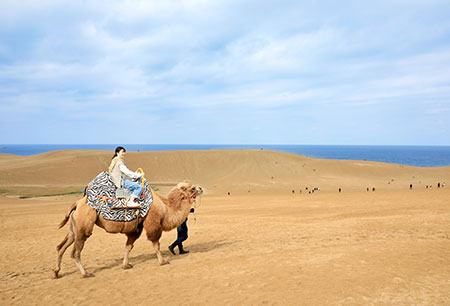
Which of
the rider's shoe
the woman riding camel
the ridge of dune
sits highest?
the woman riding camel

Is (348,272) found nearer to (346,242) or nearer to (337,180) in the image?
(346,242)

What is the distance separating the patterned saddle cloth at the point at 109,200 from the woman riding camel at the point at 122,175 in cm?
14

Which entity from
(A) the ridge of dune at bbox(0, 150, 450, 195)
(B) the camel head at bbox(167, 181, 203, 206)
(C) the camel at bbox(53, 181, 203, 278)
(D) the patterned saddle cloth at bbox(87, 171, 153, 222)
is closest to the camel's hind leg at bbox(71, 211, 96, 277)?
(C) the camel at bbox(53, 181, 203, 278)

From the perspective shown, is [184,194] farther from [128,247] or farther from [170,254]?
[170,254]

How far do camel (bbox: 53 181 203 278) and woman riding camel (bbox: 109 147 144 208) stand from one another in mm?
585

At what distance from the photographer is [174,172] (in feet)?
157

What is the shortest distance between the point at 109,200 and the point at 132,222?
851 millimetres

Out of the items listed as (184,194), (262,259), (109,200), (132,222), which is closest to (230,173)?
(184,194)

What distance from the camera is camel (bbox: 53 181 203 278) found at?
732 cm

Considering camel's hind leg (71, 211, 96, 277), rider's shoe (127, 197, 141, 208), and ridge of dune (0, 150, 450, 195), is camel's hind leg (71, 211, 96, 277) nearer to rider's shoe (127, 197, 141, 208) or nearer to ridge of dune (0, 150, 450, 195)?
rider's shoe (127, 197, 141, 208)

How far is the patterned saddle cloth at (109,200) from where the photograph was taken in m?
7.41

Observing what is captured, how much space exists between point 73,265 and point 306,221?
33.8 feet

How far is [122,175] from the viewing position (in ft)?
25.8

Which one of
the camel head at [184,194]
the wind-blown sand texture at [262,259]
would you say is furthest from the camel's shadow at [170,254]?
the camel head at [184,194]
